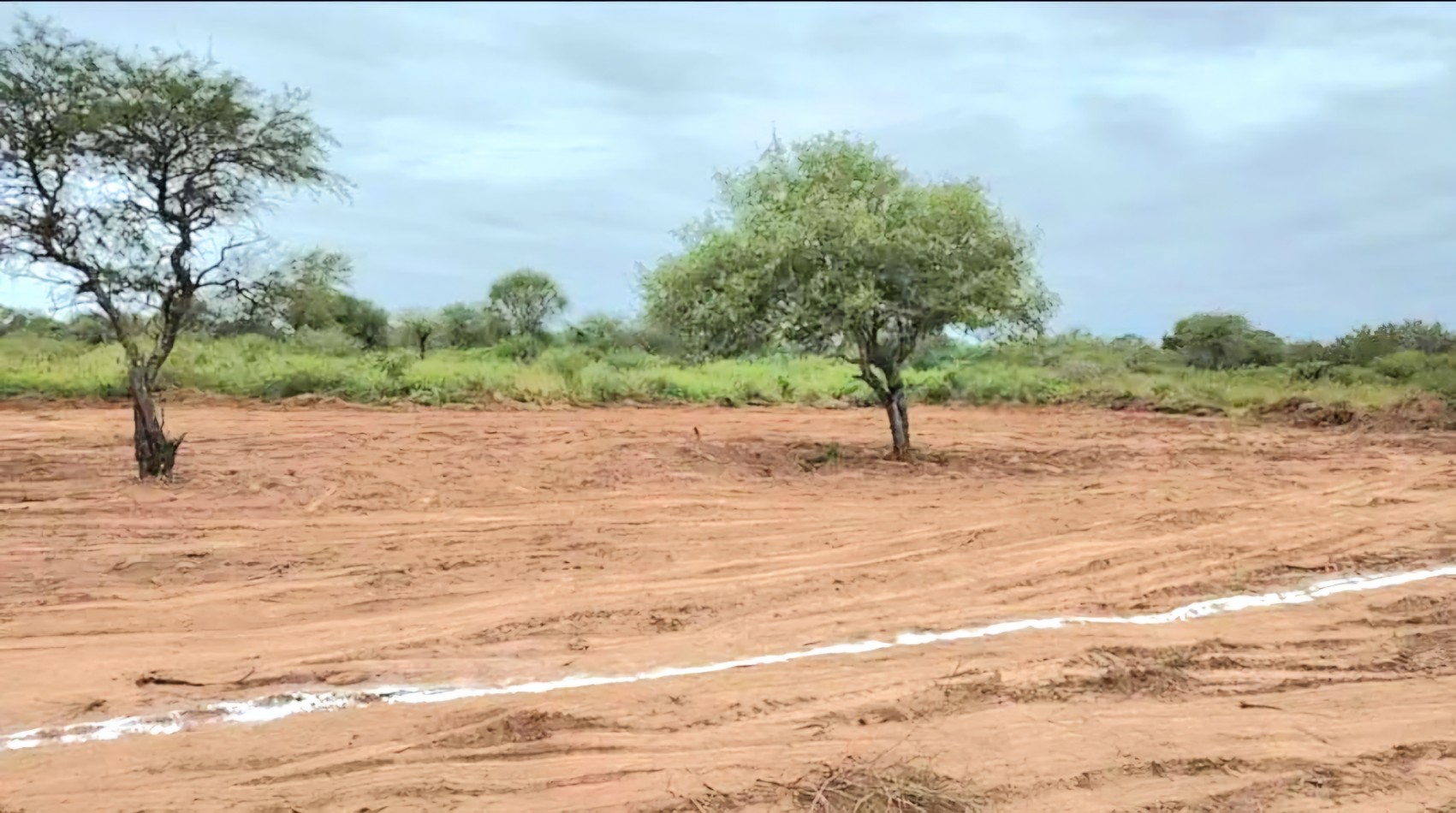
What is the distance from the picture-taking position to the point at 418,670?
627 centimetres

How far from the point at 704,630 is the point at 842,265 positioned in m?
8.04

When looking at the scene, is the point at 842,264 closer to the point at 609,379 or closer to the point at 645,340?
the point at 609,379

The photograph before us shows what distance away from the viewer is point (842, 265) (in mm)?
14391

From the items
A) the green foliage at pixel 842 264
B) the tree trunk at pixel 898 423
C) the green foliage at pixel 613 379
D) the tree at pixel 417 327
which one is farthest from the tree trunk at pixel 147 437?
the tree at pixel 417 327

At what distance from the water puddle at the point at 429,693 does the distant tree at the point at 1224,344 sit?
3130 centimetres

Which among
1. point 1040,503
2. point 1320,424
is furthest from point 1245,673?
point 1320,424

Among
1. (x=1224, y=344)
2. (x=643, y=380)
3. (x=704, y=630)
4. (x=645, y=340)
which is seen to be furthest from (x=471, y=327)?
(x=704, y=630)

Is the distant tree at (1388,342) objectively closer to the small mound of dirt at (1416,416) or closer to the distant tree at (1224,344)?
the distant tree at (1224,344)

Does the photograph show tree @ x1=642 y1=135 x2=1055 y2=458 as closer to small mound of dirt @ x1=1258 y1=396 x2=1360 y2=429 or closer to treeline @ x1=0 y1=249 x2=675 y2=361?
treeline @ x1=0 y1=249 x2=675 y2=361

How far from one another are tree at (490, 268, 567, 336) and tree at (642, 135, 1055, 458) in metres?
29.8

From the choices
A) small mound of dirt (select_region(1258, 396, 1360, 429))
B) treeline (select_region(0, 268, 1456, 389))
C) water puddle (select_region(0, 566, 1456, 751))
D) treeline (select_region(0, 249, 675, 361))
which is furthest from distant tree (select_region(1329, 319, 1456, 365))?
water puddle (select_region(0, 566, 1456, 751))

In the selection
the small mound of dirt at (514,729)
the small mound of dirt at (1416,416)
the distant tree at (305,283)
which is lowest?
the small mound of dirt at (514,729)

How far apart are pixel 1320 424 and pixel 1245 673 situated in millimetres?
18616

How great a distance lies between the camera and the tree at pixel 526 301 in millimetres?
44531
